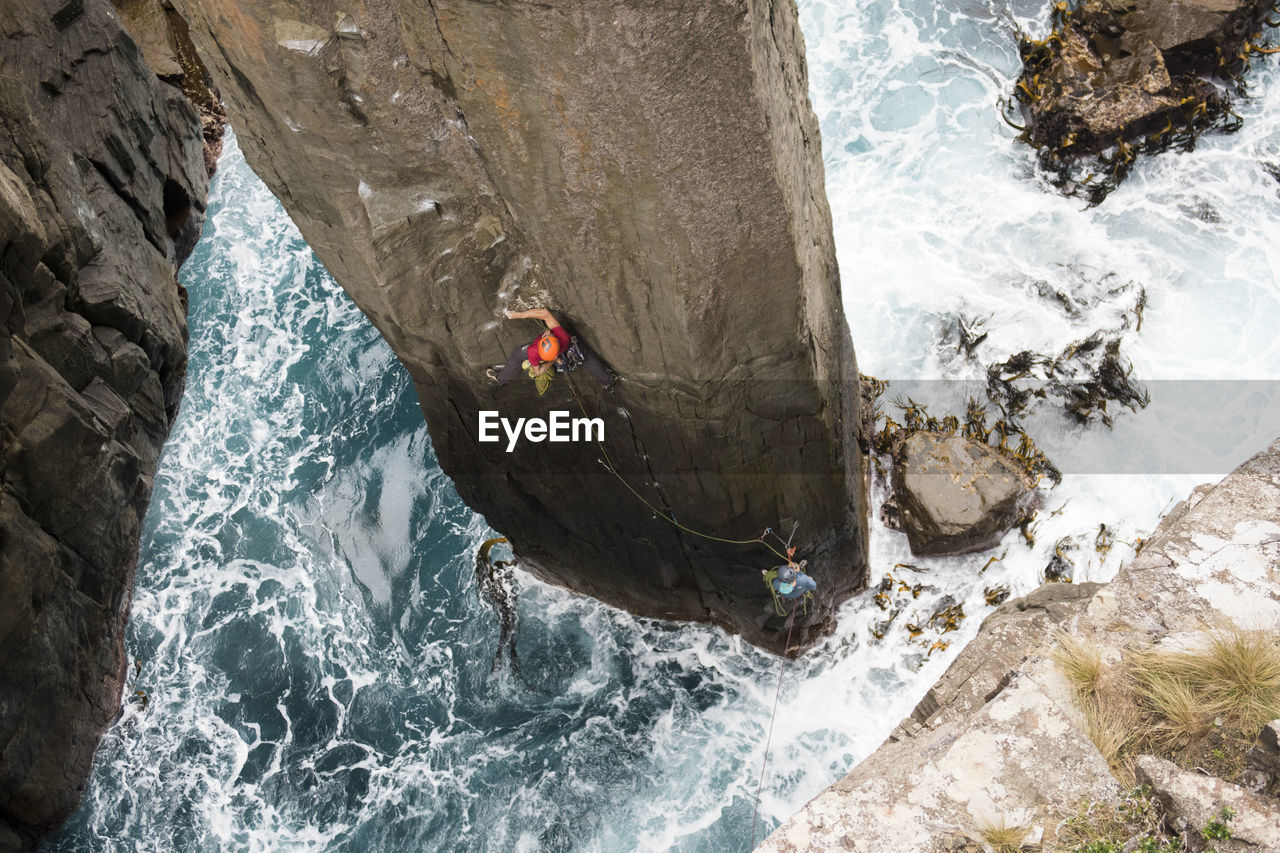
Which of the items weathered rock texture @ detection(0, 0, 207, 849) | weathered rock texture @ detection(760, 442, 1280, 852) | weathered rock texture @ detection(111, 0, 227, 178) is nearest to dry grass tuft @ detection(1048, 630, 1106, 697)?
weathered rock texture @ detection(760, 442, 1280, 852)

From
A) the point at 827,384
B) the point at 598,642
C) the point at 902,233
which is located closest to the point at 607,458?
the point at 827,384

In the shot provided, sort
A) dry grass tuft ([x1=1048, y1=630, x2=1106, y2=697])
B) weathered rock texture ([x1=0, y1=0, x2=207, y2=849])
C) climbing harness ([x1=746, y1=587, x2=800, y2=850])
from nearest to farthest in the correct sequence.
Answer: dry grass tuft ([x1=1048, y1=630, x2=1106, y2=697]) → climbing harness ([x1=746, y1=587, x2=800, y2=850]) → weathered rock texture ([x1=0, y1=0, x2=207, y2=849])

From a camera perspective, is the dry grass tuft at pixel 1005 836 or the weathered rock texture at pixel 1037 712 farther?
the weathered rock texture at pixel 1037 712

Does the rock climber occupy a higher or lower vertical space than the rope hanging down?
lower

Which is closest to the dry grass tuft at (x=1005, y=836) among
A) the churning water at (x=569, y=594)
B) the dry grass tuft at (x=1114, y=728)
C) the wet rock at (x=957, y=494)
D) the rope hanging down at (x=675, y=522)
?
the dry grass tuft at (x=1114, y=728)

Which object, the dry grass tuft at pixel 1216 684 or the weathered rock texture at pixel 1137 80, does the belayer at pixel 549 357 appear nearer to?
the dry grass tuft at pixel 1216 684

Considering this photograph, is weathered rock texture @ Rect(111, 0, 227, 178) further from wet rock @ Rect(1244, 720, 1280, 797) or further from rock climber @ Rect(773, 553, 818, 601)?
wet rock @ Rect(1244, 720, 1280, 797)

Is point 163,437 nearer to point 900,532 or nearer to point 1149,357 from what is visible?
point 900,532
